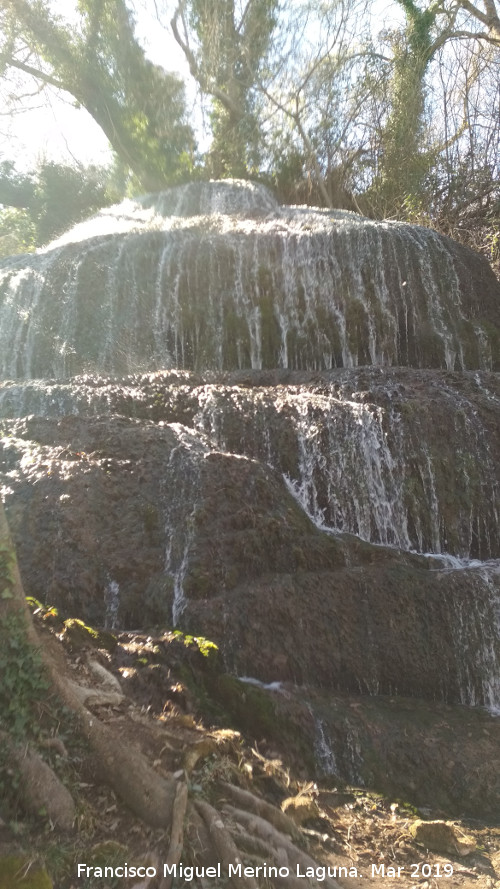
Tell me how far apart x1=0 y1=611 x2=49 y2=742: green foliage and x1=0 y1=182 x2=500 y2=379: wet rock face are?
7792mm

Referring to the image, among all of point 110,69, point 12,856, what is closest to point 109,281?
point 12,856

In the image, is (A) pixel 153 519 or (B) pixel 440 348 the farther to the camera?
(B) pixel 440 348

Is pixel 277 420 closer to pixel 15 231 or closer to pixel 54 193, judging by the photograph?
pixel 54 193

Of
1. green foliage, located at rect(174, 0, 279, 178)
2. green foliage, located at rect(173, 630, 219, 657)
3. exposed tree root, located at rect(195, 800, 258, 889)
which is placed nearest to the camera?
exposed tree root, located at rect(195, 800, 258, 889)

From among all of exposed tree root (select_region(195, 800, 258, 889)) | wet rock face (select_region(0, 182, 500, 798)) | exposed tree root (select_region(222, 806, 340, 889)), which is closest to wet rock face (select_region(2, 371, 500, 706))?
wet rock face (select_region(0, 182, 500, 798))

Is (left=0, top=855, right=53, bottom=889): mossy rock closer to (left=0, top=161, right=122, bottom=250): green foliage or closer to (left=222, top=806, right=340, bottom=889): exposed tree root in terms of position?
(left=222, top=806, right=340, bottom=889): exposed tree root

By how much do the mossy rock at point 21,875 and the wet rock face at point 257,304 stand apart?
849 cm

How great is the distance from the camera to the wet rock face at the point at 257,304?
10.2 metres

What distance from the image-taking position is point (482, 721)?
4688 millimetres

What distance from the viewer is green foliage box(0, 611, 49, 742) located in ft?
8.49

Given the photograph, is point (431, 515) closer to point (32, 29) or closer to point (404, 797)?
point (404, 797)

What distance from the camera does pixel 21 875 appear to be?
214cm

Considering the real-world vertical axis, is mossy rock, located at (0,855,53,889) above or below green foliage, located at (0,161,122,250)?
below

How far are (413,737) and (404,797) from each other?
446mm
